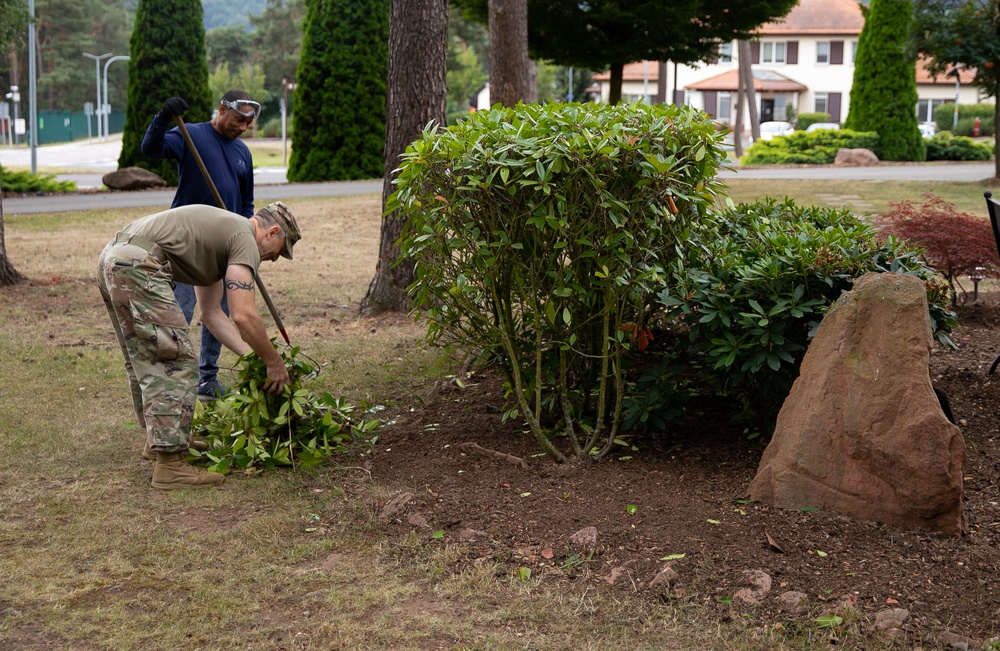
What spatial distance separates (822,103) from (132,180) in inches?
1898

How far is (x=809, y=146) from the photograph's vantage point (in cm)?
2995

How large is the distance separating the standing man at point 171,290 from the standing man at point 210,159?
3.09ft

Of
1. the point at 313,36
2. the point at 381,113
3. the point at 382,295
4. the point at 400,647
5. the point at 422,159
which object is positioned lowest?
the point at 400,647

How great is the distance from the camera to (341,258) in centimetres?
1254

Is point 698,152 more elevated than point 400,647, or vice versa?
point 698,152

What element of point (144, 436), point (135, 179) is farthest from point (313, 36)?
point (144, 436)

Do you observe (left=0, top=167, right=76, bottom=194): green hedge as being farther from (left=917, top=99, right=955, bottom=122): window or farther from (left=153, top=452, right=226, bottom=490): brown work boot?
(left=917, top=99, right=955, bottom=122): window

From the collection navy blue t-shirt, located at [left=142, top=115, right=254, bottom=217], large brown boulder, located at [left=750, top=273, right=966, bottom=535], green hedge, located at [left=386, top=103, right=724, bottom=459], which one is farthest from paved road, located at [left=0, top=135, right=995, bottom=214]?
large brown boulder, located at [left=750, top=273, right=966, bottom=535]

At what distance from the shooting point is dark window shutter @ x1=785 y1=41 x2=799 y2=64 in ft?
198

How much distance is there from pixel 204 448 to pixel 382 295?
3299 millimetres

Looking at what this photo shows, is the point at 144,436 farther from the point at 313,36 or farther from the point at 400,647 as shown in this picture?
the point at 313,36

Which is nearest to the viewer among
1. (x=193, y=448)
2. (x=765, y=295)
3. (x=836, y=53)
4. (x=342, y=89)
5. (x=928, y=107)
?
(x=765, y=295)

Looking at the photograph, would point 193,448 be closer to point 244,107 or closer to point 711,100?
point 244,107

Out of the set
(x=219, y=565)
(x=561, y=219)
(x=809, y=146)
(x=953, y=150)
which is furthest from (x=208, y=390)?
(x=953, y=150)
